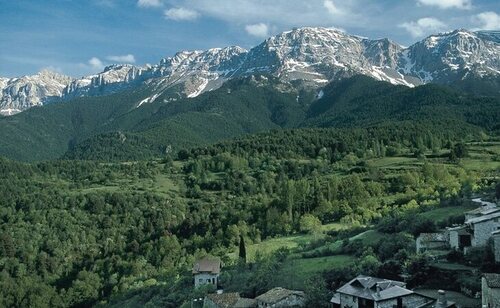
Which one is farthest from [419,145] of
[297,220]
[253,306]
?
[253,306]

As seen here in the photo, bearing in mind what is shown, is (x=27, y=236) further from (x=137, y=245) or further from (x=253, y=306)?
(x=253, y=306)

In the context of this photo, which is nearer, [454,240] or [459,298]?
[459,298]

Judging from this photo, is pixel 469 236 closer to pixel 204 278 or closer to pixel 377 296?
pixel 377 296

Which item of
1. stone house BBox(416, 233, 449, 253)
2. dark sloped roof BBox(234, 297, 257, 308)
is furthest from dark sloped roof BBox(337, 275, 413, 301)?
dark sloped roof BBox(234, 297, 257, 308)

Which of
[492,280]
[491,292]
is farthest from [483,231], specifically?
[491,292]

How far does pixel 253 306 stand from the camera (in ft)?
146

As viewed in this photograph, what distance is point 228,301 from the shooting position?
46.0m

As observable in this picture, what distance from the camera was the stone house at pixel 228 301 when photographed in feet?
147

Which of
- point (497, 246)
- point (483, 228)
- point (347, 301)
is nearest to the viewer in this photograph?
point (497, 246)

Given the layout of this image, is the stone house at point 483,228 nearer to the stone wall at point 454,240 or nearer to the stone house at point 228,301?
the stone wall at point 454,240

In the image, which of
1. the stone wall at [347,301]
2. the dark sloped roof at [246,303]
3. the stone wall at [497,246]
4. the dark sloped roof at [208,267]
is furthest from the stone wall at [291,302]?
the dark sloped roof at [208,267]

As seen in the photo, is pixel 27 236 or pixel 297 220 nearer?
pixel 297 220

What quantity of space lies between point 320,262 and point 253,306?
1323cm

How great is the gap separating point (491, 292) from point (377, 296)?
7148 millimetres
